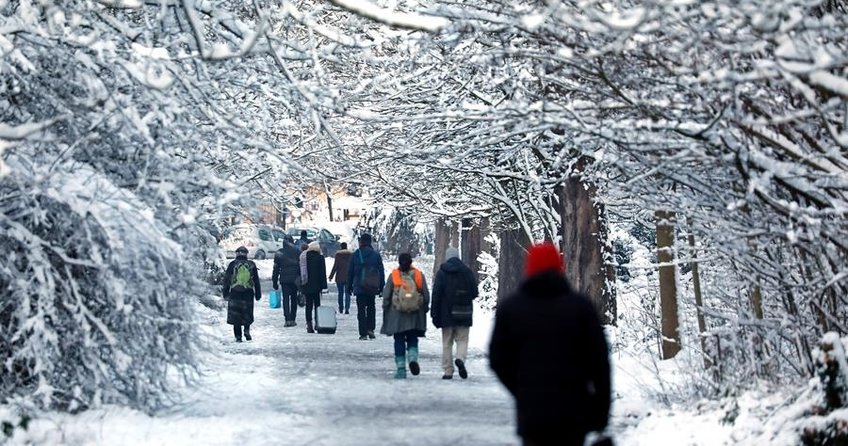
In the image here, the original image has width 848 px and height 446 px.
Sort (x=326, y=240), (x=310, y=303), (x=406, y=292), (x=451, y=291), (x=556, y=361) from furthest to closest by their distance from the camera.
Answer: (x=326, y=240) < (x=310, y=303) < (x=406, y=292) < (x=451, y=291) < (x=556, y=361)

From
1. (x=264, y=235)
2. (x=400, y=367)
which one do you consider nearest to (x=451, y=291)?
(x=400, y=367)

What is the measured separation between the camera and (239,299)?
21828 millimetres

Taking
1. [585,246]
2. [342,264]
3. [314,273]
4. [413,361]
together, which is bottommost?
[413,361]

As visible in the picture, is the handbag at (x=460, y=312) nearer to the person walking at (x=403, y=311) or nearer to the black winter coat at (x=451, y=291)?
the black winter coat at (x=451, y=291)

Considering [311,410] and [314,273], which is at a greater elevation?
[314,273]

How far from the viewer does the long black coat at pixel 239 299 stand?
2181 cm

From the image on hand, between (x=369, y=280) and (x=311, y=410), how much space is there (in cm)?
996

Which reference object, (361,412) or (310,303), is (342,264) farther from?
(361,412)

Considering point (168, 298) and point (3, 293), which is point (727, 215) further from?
point (3, 293)

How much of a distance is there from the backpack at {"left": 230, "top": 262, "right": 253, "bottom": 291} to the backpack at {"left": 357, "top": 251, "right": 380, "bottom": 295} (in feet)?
5.84

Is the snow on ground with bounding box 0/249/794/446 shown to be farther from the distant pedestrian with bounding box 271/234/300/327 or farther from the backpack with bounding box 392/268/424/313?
the distant pedestrian with bounding box 271/234/300/327

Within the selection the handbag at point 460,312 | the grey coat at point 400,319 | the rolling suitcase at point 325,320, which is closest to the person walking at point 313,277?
the rolling suitcase at point 325,320

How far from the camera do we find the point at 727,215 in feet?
34.4

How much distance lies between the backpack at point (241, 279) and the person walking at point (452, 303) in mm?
5920
